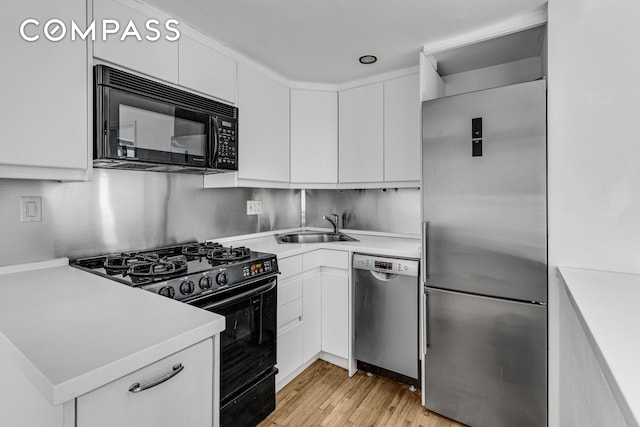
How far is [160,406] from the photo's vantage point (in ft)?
2.67

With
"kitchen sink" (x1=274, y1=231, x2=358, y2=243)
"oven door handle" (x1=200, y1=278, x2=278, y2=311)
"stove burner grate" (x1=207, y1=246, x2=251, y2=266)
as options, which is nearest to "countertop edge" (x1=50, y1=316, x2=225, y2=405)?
"oven door handle" (x1=200, y1=278, x2=278, y2=311)

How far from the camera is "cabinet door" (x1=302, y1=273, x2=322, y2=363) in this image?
2334mm

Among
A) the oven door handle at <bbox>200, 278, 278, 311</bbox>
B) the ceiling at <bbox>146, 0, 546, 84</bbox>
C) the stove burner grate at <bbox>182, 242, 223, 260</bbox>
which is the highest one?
the ceiling at <bbox>146, 0, 546, 84</bbox>

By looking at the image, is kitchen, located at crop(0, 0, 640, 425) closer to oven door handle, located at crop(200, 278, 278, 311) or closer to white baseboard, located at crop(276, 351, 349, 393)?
oven door handle, located at crop(200, 278, 278, 311)

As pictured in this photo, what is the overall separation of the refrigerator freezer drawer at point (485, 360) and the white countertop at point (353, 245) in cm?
36

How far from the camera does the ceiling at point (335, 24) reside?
65.7 inches

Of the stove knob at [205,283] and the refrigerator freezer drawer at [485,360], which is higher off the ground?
the stove knob at [205,283]

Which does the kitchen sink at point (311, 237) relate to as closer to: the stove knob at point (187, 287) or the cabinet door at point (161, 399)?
the stove knob at point (187, 287)

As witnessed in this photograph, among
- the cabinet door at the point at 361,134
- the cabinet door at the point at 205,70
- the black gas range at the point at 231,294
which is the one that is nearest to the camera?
the black gas range at the point at 231,294

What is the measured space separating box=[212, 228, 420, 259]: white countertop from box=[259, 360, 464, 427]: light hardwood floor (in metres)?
0.90

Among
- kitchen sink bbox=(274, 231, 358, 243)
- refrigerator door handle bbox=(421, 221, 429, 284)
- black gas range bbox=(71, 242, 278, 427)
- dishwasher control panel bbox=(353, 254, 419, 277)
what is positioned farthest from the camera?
kitchen sink bbox=(274, 231, 358, 243)

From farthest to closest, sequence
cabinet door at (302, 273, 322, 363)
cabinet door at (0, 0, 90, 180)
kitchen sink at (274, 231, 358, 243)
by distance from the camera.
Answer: kitchen sink at (274, 231, 358, 243)
cabinet door at (302, 273, 322, 363)
cabinet door at (0, 0, 90, 180)

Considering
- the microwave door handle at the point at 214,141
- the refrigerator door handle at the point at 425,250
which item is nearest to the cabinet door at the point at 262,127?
the microwave door handle at the point at 214,141

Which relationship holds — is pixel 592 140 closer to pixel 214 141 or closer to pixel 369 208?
pixel 369 208
